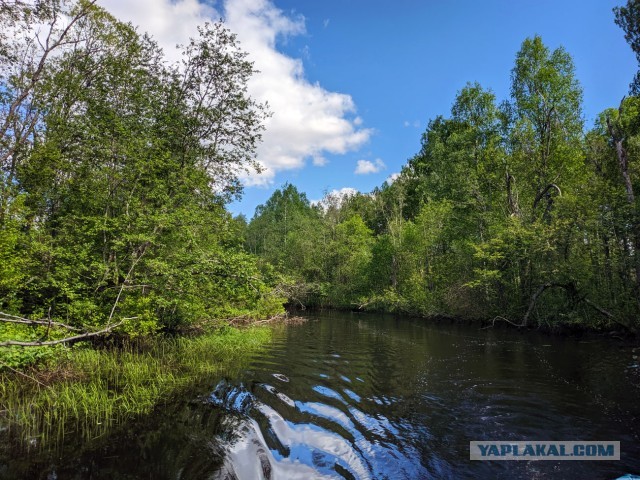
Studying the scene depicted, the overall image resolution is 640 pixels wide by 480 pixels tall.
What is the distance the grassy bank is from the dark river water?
2.09ft

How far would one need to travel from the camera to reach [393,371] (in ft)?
37.3

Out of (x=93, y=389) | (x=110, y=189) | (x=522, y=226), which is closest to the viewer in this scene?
(x=93, y=389)

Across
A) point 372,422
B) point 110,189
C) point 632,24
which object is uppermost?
point 632,24

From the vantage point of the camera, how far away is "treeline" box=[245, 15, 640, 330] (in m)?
17.0

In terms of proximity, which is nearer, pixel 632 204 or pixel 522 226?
pixel 632 204

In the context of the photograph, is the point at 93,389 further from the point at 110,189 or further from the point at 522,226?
the point at 522,226

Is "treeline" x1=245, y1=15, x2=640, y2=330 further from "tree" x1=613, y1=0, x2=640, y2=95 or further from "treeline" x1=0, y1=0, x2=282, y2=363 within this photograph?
"treeline" x1=0, y1=0, x2=282, y2=363

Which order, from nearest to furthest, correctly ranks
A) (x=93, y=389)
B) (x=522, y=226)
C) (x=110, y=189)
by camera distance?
(x=93, y=389)
(x=110, y=189)
(x=522, y=226)

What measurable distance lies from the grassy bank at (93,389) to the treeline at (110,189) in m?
1.10

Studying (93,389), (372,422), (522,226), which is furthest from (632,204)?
(93,389)

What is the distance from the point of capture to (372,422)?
277 inches

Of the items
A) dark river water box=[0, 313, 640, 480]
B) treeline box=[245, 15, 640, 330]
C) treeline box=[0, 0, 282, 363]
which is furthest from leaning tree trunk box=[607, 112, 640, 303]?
treeline box=[0, 0, 282, 363]

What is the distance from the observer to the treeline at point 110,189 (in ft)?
36.9

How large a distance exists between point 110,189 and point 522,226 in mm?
21916
